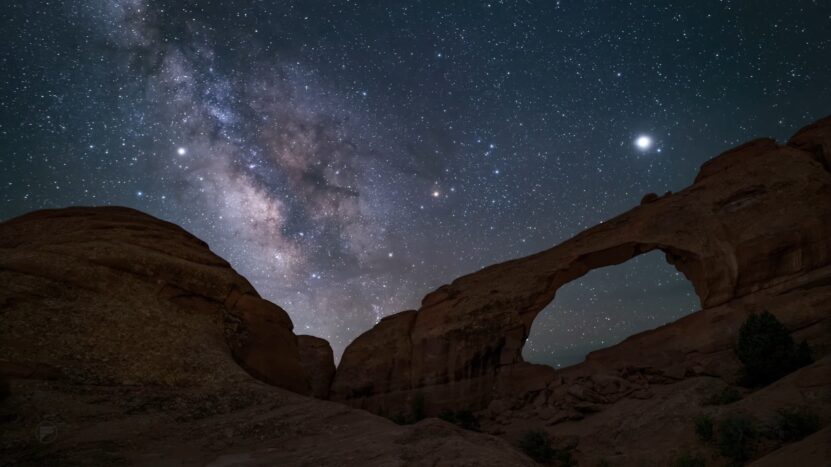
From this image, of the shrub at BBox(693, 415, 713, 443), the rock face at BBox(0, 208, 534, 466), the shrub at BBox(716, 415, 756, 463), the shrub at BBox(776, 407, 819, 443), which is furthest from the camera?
the shrub at BBox(693, 415, 713, 443)

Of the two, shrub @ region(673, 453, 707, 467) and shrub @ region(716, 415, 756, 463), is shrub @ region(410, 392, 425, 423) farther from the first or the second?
shrub @ region(716, 415, 756, 463)

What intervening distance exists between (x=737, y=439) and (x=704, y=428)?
4.70 feet

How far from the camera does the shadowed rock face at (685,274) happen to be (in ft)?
66.3

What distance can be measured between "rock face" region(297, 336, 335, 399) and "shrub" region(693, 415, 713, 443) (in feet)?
85.4

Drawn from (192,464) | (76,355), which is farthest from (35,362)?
(192,464)

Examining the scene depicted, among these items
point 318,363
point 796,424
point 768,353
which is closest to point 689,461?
point 796,424

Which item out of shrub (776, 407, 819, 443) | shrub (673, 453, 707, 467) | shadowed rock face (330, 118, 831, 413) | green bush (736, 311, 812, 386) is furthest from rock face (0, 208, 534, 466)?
green bush (736, 311, 812, 386)

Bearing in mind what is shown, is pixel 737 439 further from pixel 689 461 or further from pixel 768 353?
pixel 768 353

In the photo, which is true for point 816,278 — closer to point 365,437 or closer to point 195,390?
point 365,437

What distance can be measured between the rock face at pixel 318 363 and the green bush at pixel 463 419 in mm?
12402

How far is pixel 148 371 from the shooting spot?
10844 millimetres

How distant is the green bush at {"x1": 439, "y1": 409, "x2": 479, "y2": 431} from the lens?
23781 millimetres

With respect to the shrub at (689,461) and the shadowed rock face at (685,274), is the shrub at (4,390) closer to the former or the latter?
the shrub at (689,461)

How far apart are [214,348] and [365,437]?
7671mm
